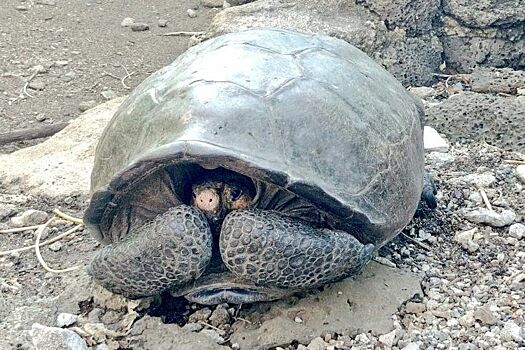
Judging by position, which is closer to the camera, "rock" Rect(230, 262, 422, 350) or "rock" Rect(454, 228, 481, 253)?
"rock" Rect(230, 262, 422, 350)

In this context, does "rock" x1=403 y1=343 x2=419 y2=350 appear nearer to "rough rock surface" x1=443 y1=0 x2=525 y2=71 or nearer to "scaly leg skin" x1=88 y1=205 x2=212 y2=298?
"scaly leg skin" x1=88 y1=205 x2=212 y2=298

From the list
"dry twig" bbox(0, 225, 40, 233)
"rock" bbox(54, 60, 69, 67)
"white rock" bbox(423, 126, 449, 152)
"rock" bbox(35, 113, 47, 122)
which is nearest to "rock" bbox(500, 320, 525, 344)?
"white rock" bbox(423, 126, 449, 152)

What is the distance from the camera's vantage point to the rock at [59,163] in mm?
3566

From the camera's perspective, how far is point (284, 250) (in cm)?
227

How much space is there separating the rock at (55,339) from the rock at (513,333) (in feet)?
3.79

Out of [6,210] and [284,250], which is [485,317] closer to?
[284,250]

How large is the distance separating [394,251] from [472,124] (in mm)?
1241

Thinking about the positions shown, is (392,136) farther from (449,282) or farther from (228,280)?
(228,280)

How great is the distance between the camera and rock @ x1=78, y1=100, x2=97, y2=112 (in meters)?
4.94

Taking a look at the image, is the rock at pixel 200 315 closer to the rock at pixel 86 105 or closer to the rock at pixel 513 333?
the rock at pixel 513 333

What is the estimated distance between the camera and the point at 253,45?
259cm

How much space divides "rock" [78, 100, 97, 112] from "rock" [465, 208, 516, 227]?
266 cm

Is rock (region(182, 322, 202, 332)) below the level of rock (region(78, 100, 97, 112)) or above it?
above

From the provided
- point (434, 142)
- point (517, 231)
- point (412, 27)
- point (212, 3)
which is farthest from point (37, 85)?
point (517, 231)
